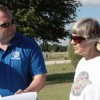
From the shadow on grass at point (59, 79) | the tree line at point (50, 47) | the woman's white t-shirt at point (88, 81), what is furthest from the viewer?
the tree line at point (50, 47)

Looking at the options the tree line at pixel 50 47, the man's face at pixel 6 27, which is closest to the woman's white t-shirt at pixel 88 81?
the man's face at pixel 6 27

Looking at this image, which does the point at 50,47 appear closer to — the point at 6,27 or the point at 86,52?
the point at 6,27

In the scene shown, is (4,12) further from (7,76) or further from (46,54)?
(46,54)

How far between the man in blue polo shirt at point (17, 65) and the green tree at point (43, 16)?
22.2 m

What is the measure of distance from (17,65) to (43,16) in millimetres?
25765

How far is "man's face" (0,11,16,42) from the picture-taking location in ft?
16.8

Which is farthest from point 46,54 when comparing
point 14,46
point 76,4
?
point 14,46

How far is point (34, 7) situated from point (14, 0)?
4.83ft

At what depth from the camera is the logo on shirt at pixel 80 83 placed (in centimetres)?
Answer: 482

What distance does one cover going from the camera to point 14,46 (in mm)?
5316

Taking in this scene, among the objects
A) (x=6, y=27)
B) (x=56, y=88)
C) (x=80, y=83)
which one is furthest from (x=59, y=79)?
(x=80, y=83)

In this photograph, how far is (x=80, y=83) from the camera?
16.0ft

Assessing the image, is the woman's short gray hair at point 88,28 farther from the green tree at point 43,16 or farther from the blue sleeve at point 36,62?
the green tree at point 43,16

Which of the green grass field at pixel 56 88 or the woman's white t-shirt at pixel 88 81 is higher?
the woman's white t-shirt at pixel 88 81
